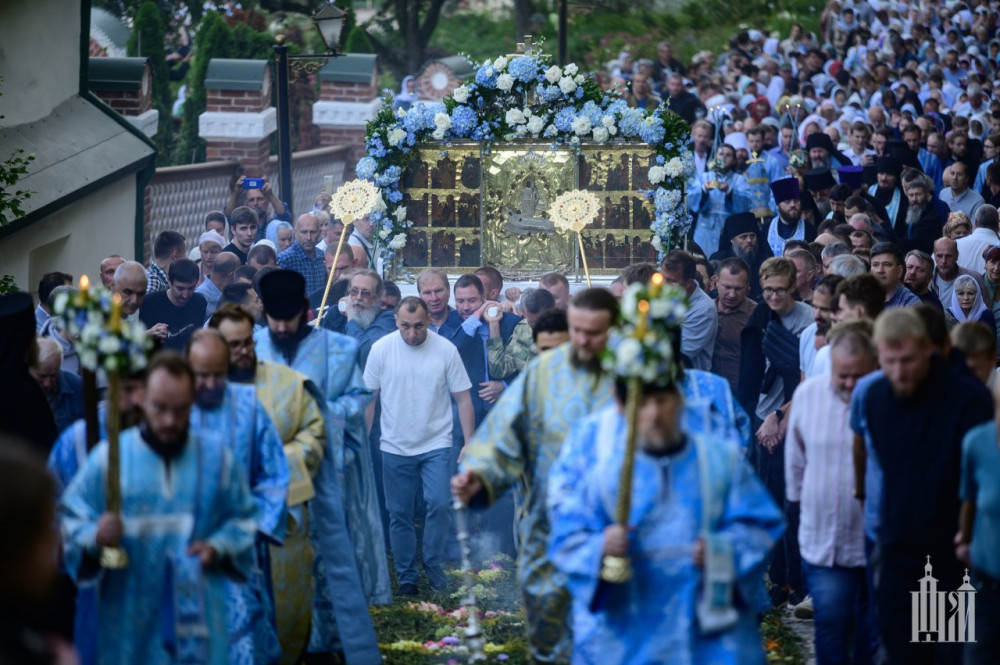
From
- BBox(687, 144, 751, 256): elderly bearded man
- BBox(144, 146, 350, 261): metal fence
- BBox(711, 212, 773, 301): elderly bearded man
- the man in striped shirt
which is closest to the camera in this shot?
the man in striped shirt

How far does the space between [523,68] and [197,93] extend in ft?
41.4

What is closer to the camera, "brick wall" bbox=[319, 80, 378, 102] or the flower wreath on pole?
the flower wreath on pole

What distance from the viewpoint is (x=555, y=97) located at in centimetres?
1296

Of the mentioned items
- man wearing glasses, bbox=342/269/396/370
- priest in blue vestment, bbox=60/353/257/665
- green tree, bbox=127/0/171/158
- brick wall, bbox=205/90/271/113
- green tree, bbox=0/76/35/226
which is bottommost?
priest in blue vestment, bbox=60/353/257/665

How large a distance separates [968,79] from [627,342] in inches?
808

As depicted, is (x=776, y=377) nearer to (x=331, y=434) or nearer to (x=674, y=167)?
(x=331, y=434)

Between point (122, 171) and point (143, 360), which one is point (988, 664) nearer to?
point (143, 360)

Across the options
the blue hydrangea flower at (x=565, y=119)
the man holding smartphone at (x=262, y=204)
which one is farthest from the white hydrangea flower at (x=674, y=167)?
the man holding smartphone at (x=262, y=204)

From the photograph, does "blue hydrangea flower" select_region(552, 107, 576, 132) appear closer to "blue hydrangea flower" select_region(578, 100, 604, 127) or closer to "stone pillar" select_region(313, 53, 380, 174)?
"blue hydrangea flower" select_region(578, 100, 604, 127)

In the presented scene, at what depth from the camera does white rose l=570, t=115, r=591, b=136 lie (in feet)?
41.9

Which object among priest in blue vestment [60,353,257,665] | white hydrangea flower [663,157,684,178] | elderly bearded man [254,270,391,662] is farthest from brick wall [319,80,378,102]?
priest in blue vestment [60,353,257,665]

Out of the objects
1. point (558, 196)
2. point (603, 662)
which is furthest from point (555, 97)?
point (603, 662)

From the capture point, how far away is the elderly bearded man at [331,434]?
802cm

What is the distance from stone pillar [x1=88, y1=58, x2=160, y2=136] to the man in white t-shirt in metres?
8.97
